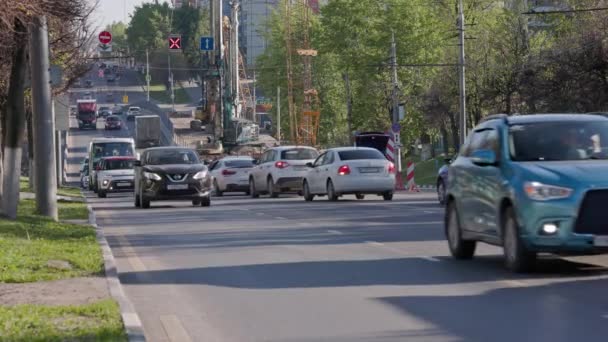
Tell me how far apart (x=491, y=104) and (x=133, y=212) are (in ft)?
113

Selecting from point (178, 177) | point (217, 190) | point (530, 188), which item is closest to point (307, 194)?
point (178, 177)

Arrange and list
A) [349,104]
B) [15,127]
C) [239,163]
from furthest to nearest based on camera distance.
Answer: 1. [349,104]
2. [239,163]
3. [15,127]

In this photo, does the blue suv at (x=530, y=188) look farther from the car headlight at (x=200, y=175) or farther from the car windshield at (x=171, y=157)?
the car windshield at (x=171, y=157)

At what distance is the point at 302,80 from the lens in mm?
114875

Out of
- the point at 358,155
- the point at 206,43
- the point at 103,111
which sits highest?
the point at 206,43

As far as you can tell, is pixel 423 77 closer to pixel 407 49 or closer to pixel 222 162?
pixel 407 49

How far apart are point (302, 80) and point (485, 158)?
99886 mm

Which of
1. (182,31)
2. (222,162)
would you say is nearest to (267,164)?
(222,162)

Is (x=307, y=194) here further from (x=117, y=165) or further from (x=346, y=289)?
(x=346, y=289)

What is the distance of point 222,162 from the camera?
162 feet

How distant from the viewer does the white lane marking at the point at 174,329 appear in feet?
34.8

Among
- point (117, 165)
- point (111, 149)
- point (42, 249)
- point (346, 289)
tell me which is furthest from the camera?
point (111, 149)

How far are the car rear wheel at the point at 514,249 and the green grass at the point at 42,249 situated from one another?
4795 mm

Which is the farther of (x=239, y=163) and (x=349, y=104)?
(x=349, y=104)
